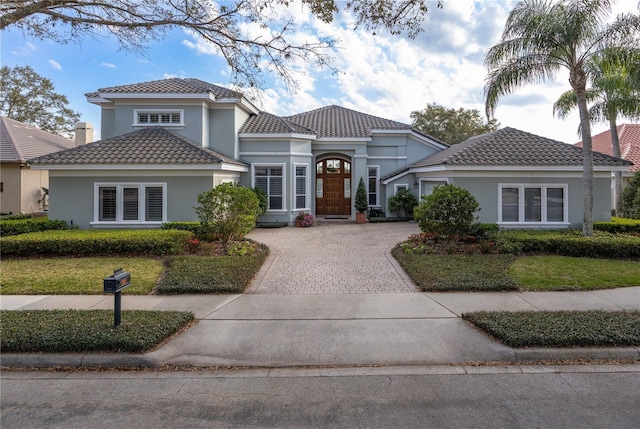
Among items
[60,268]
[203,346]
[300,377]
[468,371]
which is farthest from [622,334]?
[60,268]

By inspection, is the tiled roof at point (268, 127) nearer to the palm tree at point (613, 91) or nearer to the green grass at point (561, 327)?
the palm tree at point (613, 91)

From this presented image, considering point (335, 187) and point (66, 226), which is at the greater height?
point (335, 187)

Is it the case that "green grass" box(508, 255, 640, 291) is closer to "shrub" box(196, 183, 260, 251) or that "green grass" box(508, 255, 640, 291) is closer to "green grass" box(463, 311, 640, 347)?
"green grass" box(463, 311, 640, 347)

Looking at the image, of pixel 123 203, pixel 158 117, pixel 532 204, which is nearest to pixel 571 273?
pixel 532 204

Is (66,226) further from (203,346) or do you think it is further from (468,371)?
(468,371)

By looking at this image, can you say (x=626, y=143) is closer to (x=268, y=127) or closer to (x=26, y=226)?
(x=268, y=127)

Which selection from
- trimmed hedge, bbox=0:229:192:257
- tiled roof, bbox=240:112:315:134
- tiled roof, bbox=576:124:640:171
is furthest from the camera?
tiled roof, bbox=576:124:640:171

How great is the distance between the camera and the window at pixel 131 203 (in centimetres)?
1461

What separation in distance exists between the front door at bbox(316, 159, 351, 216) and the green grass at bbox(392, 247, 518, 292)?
10.7m

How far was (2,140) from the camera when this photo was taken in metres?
21.6

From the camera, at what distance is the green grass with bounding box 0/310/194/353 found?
528 cm

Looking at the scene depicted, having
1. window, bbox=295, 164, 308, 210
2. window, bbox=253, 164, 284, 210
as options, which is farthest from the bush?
window, bbox=295, 164, 308, 210

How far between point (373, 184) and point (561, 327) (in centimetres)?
1643

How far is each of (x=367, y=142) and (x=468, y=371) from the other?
56.8 feet
